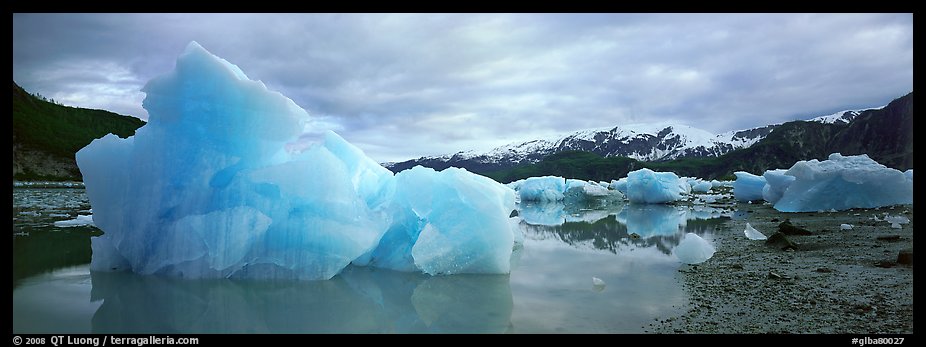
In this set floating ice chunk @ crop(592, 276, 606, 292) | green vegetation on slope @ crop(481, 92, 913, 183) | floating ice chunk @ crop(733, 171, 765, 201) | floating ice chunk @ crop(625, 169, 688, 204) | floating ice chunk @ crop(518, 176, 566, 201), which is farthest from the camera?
green vegetation on slope @ crop(481, 92, 913, 183)

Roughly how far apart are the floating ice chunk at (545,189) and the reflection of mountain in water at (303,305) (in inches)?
1284

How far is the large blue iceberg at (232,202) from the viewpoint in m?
6.16

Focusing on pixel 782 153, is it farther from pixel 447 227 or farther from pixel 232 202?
pixel 232 202

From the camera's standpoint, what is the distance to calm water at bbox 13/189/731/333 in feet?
13.5

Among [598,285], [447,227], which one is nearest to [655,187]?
[447,227]

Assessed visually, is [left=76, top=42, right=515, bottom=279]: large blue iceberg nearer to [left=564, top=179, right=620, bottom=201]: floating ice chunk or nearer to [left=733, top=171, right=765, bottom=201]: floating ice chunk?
[left=733, top=171, right=765, bottom=201]: floating ice chunk

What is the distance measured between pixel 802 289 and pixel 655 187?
2686 centimetres

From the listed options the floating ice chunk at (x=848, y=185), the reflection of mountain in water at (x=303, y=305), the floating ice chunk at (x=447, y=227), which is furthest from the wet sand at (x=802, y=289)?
the floating ice chunk at (x=848, y=185)

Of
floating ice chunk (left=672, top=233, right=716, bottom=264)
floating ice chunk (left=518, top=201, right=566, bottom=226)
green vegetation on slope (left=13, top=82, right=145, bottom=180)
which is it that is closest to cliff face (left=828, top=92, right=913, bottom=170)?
floating ice chunk (left=518, top=201, right=566, bottom=226)

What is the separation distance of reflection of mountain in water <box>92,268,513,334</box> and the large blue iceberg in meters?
0.35

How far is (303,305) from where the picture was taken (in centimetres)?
484

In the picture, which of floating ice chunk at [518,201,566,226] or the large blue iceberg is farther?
floating ice chunk at [518,201,566,226]

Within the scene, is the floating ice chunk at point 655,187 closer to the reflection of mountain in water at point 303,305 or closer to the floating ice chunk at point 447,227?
the floating ice chunk at point 447,227
